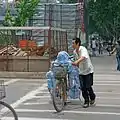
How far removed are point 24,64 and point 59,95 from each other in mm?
9296

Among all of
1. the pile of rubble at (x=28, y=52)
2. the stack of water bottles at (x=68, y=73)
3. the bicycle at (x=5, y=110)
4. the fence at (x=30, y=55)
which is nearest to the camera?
the bicycle at (x=5, y=110)

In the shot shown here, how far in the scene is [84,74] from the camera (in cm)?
1148

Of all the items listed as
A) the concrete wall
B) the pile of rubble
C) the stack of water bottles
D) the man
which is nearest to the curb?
the concrete wall

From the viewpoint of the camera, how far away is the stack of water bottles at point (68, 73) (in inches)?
434

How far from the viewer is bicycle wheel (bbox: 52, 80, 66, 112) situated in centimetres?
1077

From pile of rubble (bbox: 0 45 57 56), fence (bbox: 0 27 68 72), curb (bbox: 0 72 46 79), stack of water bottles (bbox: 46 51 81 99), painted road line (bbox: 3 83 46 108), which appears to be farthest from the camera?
pile of rubble (bbox: 0 45 57 56)

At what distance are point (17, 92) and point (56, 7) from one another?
20687 millimetres

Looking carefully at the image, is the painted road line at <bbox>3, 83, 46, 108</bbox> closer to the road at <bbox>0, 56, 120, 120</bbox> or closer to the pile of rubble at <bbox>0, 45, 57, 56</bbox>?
the road at <bbox>0, 56, 120, 120</bbox>

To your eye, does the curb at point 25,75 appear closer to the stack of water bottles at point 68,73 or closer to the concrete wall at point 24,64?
the concrete wall at point 24,64

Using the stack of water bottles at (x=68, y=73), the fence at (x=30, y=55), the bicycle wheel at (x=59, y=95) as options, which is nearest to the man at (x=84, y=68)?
the stack of water bottles at (x=68, y=73)

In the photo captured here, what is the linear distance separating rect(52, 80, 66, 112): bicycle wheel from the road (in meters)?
0.15

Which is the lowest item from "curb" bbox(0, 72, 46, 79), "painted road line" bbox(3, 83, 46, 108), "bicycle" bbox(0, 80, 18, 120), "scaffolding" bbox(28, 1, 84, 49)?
"curb" bbox(0, 72, 46, 79)

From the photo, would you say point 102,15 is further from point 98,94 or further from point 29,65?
point 98,94

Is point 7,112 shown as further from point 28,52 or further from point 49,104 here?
point 28,52
